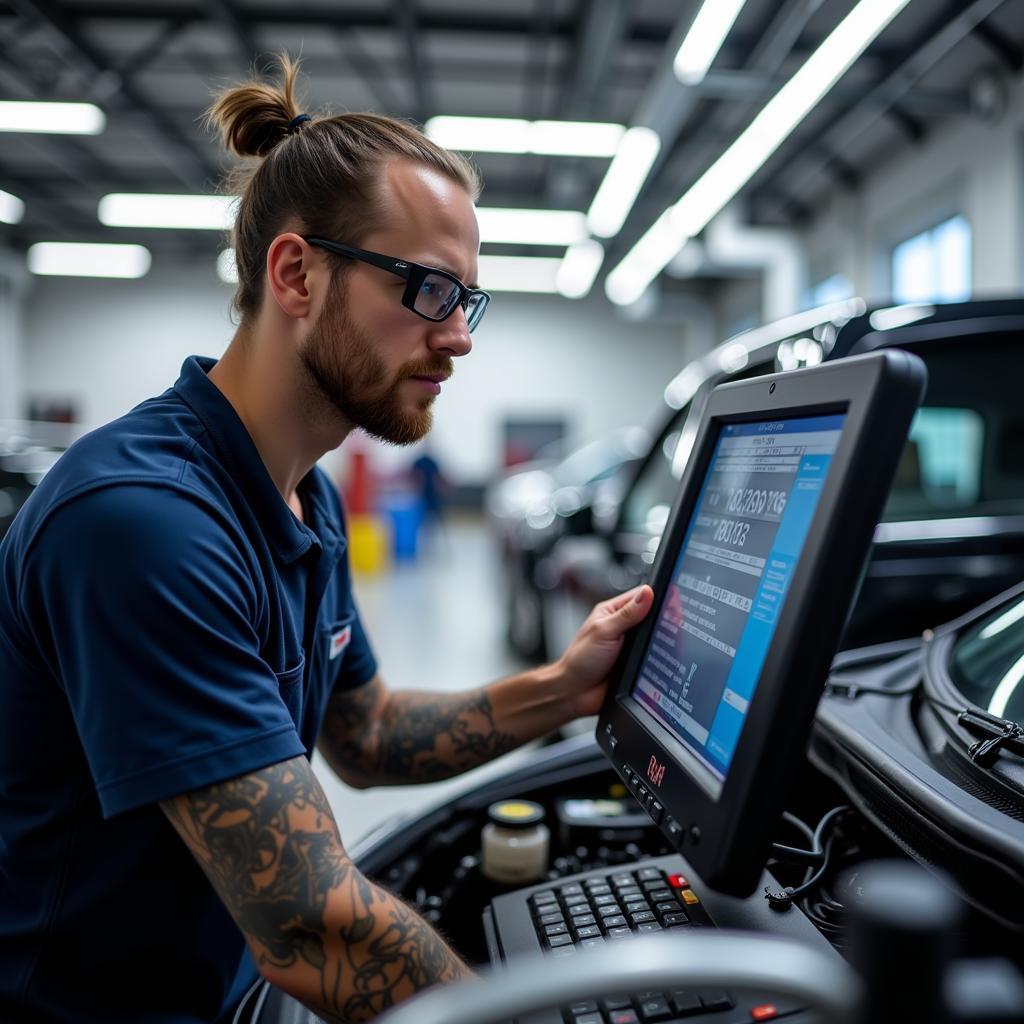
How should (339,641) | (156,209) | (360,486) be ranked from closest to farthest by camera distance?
1. (339,641)
2. (156,209)
3. (360,486)

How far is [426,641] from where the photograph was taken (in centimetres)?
598

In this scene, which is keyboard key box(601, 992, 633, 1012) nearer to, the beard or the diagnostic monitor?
the diagnostic monitor

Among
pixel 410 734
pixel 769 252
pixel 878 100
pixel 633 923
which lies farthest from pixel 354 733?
pixel 769 252

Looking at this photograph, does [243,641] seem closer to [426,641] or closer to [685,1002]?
[685,1002]

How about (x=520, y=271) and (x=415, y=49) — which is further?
(x=520, y=271)

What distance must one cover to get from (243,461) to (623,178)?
641cm

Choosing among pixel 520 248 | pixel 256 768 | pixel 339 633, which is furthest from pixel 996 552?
pixel 520 248

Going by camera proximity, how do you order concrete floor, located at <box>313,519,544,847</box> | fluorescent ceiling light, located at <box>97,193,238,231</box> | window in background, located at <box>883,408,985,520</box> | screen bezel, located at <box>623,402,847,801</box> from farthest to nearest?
1. fluorescent ceiling light, located at <box>97,193,238,231</box>
2. concrete floor, located at <box>313,519,544,847</box>
3. window in background, located at <box>883,408,985,520</box>
4. screen bezel, located at <box>623,402,847,801</box>

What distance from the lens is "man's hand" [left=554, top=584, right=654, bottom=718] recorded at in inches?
42.6

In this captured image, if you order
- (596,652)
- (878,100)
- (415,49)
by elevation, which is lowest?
(596,652)

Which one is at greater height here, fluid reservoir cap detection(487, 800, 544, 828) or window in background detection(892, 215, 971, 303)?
window in background detection(892, 215, 971, 303)

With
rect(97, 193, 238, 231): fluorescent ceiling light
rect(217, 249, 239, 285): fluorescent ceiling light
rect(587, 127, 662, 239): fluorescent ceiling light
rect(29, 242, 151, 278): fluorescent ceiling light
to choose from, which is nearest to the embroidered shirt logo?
rect(217, 249, 239, 285): fluorescent ceiling light

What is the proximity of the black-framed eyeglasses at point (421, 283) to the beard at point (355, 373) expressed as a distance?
47 millimetres

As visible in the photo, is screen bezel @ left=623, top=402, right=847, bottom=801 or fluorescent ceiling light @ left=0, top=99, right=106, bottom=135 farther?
fluorescent ceiling light @ left=0, top=99, right=106, bottom=135
